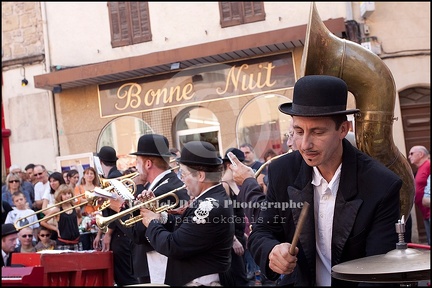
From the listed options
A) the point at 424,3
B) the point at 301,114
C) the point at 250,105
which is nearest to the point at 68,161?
the point at 250,105

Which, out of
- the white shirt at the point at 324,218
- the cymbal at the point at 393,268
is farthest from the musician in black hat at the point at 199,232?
the cymbal at the point at 393,268

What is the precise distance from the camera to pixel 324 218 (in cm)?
305

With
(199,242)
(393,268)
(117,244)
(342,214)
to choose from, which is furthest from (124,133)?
(393,268)

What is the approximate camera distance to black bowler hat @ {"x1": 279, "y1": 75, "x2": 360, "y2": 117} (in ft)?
9.29

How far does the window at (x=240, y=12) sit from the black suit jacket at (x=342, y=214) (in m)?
10.3

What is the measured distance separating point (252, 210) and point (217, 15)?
935 cm

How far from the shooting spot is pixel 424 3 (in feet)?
38.7

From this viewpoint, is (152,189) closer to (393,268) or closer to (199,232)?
(199,232)

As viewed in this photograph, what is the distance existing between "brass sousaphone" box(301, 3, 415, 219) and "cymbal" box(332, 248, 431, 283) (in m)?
1.47

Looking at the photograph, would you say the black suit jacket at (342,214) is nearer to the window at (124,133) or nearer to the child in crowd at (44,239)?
the child in crowd at (44,239)

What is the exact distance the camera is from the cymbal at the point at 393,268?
2.28 m

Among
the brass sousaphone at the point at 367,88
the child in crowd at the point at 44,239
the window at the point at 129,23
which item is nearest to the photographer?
→ the brass sousaphone at the point at 367,88

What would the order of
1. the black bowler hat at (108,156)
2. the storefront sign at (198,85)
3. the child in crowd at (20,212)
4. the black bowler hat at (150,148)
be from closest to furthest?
the black bowler hat at (150,148), the black bowler hat at (108,156), the child in crowd at (20,212), the storefront sign at (198,85)

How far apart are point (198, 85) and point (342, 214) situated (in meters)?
10.7
